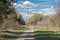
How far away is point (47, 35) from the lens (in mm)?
4723

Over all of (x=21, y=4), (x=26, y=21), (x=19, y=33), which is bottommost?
(x=19, y=33)

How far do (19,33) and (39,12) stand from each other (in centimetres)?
81

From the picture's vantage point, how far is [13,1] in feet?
16.0

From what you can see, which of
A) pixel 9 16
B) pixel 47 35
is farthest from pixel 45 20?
pixel 9 16

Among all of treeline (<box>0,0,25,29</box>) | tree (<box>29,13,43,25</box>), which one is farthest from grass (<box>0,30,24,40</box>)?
tree (<box>29,13,43,25</box>)

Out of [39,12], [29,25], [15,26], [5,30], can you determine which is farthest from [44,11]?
[5,30]

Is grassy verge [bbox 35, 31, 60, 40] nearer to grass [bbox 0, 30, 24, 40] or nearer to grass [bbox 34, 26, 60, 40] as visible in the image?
grass [bbox 34, 26, 60, 40]

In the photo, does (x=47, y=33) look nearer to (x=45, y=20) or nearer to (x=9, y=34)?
(x=45, y=20)

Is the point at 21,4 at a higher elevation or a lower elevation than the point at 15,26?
higher

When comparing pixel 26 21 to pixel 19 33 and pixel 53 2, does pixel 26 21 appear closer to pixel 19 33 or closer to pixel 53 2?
pixel 19 33

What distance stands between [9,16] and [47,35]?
3.91ft

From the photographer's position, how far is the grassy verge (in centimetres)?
466

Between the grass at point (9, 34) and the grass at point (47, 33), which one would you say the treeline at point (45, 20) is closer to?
the grass at point (47, 33)

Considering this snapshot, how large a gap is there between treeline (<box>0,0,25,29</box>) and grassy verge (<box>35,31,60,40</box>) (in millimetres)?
558
